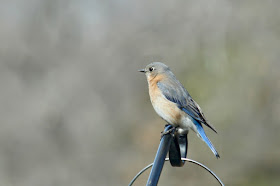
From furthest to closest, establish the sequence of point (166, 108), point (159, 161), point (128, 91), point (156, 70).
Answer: point (128, 91) < point (156, 70) < point (166, 108) < point (159, 161)

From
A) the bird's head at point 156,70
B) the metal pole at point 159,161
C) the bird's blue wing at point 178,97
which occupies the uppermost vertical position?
the bird's head at point 156,70

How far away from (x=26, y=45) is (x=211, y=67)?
10.7 ft

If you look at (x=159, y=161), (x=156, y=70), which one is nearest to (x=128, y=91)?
(x=156, y=70)

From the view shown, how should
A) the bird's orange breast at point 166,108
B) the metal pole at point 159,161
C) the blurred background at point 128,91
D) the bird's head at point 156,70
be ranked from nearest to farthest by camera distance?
the metal pole at point 159,161 < the bird's orange breast at point 166,108 < the bird's head at point 156,70 < the blurred background at point 128,91

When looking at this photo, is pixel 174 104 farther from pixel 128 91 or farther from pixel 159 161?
pixel 128 91

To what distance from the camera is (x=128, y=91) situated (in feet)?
28.1

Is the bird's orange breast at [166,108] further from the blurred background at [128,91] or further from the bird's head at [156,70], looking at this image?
the blurred background at [128,91]

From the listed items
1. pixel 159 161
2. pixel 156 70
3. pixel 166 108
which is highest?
pixel 156 70

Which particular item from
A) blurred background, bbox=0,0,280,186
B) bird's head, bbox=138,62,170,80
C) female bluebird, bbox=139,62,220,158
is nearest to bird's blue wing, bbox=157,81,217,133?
female bluebird, bbox=139,62,220,158

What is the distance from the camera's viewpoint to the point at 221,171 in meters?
7.74

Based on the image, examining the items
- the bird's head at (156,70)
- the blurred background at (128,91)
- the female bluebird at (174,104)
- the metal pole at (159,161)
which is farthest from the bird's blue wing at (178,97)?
the blurred background at (128,91)

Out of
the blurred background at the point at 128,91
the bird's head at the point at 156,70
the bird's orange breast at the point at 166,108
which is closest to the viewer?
the bird's orange breast at the point at 166,108

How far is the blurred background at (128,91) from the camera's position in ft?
25.5

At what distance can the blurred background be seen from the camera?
7781 millimetres
